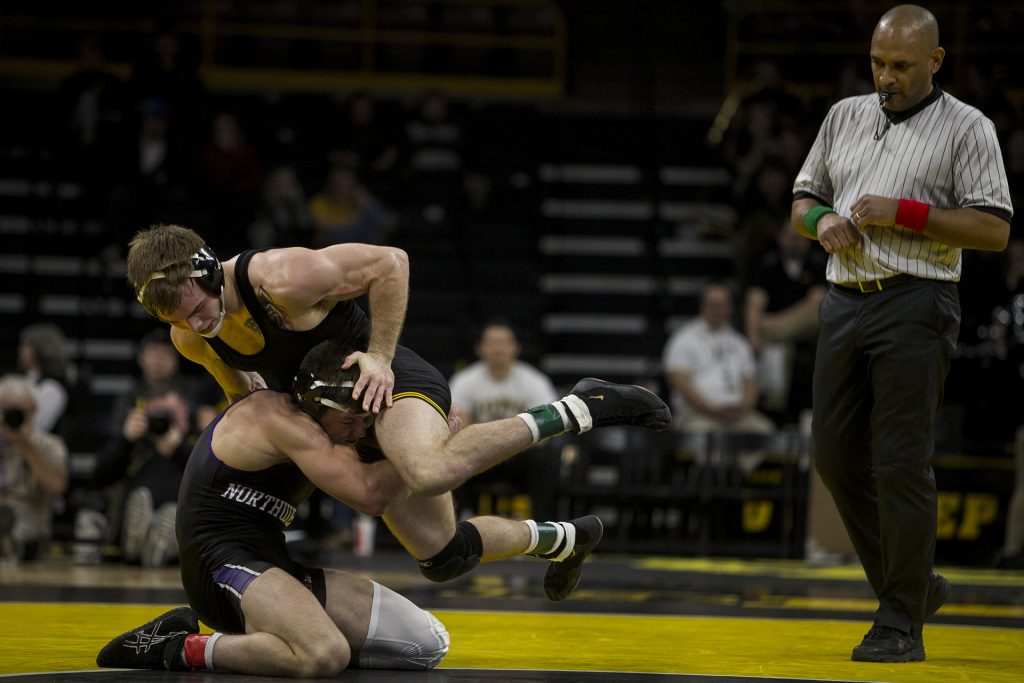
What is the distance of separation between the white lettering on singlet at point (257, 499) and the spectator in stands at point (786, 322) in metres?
5.43

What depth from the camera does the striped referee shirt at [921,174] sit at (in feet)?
13.8

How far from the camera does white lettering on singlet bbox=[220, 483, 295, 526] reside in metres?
4.04

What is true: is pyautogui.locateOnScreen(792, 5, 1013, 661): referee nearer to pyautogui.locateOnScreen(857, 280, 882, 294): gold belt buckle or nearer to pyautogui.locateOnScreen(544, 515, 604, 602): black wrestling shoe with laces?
pyautogui.locateOnScreen(857, 280, 882, 294): gold belt buckle

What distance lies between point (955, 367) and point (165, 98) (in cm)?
596

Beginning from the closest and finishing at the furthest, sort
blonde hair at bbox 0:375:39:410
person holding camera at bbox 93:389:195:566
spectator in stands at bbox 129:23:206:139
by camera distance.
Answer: person holding camera at bbox 93:389:195:566 → blonde hair at bbox 0:375:39:410 → spectator in stands at bbox 129:23:206:139

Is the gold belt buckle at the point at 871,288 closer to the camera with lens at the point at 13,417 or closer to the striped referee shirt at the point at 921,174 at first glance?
the striped referee shirt at the point at 921,174

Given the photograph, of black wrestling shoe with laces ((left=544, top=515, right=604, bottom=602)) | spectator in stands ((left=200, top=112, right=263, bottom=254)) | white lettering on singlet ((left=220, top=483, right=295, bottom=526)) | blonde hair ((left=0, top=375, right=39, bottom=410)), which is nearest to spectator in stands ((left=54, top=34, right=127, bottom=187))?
spectator in stands ((left=200, top=112, right=263, bottom=254))

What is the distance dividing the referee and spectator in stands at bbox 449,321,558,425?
4.19 metres

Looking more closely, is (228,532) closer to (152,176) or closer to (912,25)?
(912,25)

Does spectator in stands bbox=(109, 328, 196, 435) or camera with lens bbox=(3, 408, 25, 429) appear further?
spectator in stands bbox=(109, 328, 196, 435)

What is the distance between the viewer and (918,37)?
418cm

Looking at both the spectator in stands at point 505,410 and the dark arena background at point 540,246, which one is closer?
the dark arena background at point 540,246

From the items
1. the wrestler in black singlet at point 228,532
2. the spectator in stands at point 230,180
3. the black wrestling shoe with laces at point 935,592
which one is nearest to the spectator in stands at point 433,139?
the spectator in stands at point 230,180

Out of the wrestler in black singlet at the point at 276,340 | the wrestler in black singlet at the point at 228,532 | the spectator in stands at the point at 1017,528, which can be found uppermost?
the wrestler in black singlet at the point at 276,340
